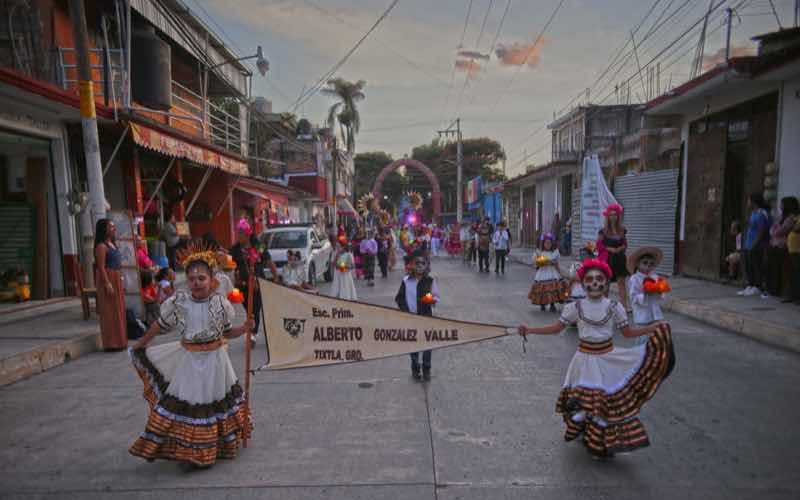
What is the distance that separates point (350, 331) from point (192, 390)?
4.17ft

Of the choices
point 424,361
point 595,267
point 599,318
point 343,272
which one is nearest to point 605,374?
point 599,318

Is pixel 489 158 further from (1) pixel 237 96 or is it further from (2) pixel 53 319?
(2) pixel 53 319

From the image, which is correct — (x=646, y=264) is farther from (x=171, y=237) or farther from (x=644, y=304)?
(x=171, y=237)

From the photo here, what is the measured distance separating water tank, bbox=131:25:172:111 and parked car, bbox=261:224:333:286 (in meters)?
4.74

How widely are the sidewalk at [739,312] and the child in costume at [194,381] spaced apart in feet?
23.3

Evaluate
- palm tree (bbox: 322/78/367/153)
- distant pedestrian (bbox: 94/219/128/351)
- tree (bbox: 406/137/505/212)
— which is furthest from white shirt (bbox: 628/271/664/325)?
tree (bbox: 406/137/505/212)

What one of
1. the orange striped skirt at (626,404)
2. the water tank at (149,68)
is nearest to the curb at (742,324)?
the orange striped skirt at (626,404)

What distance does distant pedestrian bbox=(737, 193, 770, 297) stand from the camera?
9.42 meters

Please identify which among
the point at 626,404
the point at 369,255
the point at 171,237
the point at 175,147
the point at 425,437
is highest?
the point at 175,147

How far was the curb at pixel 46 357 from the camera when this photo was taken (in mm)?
5793


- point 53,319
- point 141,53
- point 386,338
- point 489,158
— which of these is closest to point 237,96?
point 141,53

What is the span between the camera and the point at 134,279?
8070 mm

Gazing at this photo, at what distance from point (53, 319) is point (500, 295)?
29.5ft

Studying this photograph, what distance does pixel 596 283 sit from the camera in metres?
3.87
